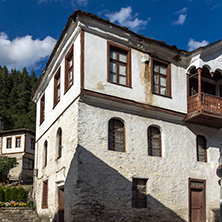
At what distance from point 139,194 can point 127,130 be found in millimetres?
2680

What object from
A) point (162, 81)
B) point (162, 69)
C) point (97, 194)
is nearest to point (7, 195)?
point (97, 194)

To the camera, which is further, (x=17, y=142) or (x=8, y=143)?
(x=8, y=143)

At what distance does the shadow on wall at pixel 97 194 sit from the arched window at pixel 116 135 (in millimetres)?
1026

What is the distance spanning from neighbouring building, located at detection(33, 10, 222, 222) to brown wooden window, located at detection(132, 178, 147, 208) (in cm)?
4

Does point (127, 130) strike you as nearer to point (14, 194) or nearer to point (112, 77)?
point (112, 77)

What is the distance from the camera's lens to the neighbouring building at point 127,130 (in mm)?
12766

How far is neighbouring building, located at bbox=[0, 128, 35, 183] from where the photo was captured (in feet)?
122

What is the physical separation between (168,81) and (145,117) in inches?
93.2

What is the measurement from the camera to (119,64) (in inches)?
568

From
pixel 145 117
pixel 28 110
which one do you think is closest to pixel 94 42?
pixel 145 117

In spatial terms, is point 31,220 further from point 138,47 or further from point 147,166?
point 138,47

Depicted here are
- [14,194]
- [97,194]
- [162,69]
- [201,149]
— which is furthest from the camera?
[14,194]

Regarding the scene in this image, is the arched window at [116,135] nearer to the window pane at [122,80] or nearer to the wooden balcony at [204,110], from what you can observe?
the window pane at [122,80]

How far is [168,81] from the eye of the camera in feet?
51.5
